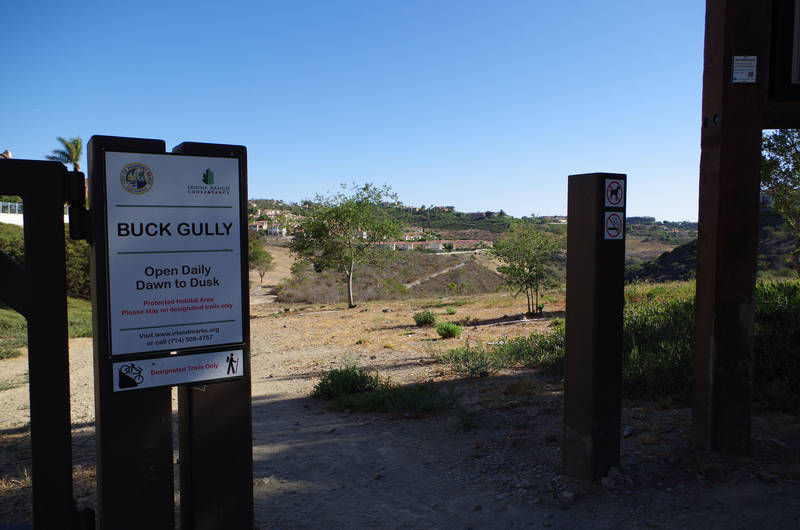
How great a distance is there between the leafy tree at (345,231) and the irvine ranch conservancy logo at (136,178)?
77.2ft

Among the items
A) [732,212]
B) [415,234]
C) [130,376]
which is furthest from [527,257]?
[415,234]

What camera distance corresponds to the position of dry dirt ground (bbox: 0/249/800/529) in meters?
3.55

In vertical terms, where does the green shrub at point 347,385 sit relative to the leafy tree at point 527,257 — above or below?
below

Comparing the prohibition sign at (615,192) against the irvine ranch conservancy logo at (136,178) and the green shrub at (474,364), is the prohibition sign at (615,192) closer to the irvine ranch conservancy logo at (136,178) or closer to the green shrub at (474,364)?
the irvine ranch conservancy logo at (136,178)

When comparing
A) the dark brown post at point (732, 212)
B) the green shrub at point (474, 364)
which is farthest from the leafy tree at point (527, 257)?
the dark brown post at point (732, 212)

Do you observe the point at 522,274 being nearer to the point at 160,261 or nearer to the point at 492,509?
the point at 492,509

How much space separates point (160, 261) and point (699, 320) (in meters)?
3.68

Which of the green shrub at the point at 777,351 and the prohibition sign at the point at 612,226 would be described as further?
the green shrub at the point at 777,351

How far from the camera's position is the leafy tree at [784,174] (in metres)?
11.4

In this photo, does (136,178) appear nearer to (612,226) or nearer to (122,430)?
(122,430)

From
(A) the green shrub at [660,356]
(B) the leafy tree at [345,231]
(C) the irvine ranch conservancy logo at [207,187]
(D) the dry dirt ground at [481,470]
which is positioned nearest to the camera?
(C) the irvine ranch conservancy logo at [207,187]

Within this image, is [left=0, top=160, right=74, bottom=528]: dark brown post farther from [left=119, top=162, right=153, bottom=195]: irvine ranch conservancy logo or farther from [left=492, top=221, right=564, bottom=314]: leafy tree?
[left=492, top=221, right=564, bottom=314]: leafy tree

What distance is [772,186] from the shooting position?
1251 cm

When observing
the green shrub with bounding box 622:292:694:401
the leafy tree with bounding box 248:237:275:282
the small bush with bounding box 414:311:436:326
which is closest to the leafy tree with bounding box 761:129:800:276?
the green shrub with bounding box 622:292:694:401
